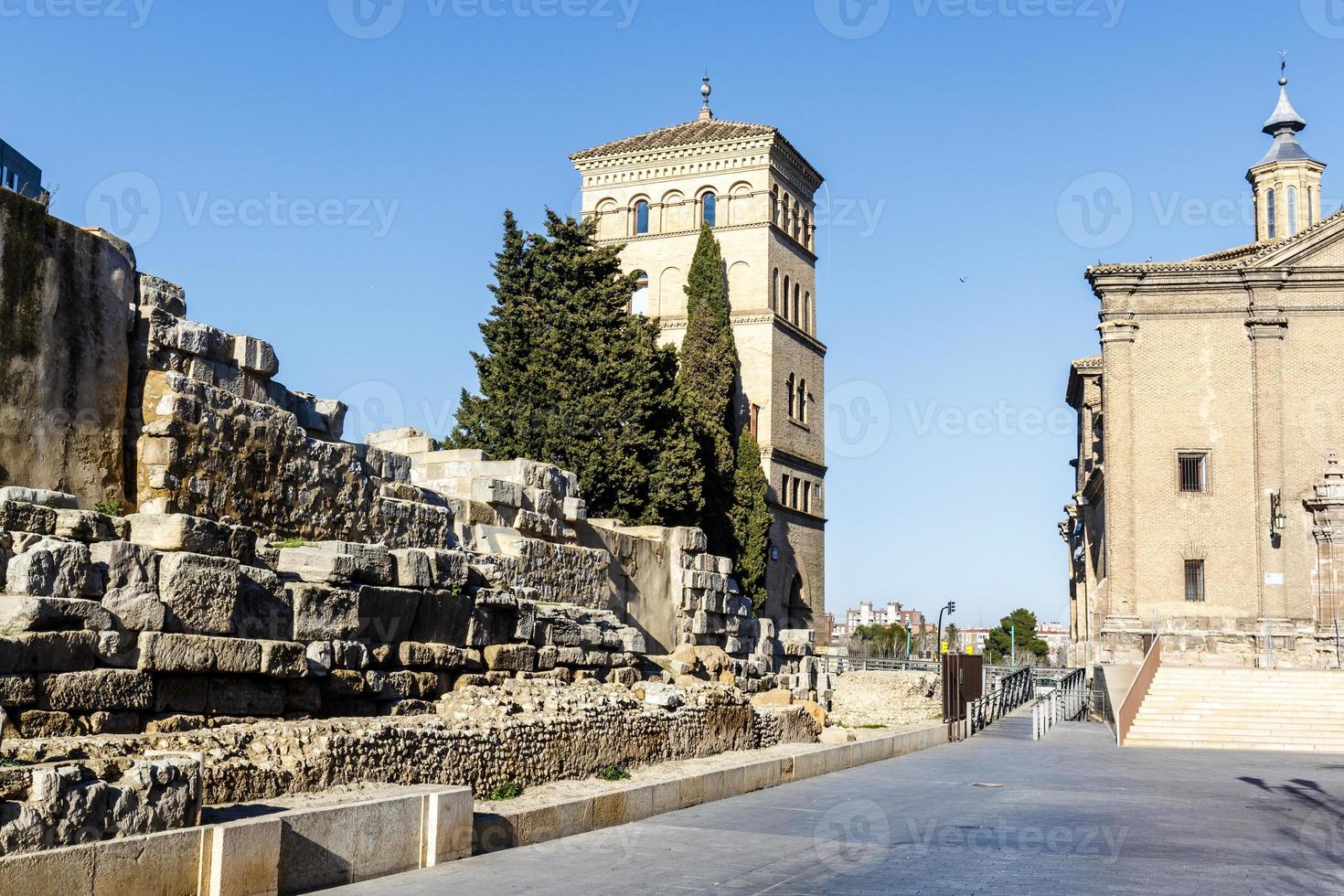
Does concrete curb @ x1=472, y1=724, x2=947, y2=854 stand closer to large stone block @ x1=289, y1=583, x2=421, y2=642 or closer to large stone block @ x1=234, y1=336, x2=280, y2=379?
large stone block @ x1=289, y1=583, x2=421, y2=642

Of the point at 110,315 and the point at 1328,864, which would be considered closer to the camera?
the point at 1328,864

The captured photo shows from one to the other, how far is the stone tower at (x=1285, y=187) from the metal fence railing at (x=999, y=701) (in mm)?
23399

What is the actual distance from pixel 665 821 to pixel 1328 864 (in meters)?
5.02

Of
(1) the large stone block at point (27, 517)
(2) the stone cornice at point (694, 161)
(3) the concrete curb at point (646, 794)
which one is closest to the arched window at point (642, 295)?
(2) the stone cornice at point (694, 161)

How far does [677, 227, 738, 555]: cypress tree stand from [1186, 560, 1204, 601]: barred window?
13.2 m

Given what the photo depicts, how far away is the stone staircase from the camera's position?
24406 mm

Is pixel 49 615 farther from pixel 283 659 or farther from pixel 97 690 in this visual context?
pixel 283 659

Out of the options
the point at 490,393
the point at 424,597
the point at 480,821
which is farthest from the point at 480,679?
the point at 490,393

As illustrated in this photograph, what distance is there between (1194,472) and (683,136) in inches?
1121

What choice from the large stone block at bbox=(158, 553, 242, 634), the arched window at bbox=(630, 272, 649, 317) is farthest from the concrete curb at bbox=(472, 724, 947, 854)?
the arched window at bbox=(630, 272, 649, 317)

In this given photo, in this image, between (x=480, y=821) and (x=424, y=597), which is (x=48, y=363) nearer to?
(x=424, y=597)

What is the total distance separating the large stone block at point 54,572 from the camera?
26.2ft

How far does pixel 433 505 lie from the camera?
1422 cm

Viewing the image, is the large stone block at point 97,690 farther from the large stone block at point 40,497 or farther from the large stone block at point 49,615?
the large stone block at point 40,497
